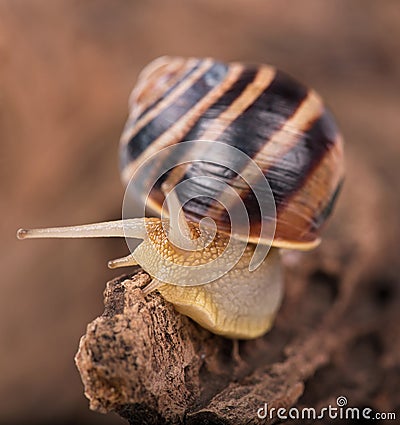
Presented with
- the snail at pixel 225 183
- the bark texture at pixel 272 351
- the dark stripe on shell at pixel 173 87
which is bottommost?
the bark texture at pixel 272 351

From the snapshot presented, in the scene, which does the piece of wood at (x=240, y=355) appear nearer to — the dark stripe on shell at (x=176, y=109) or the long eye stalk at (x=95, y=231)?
the long eye stalk at (x=95, y=231)

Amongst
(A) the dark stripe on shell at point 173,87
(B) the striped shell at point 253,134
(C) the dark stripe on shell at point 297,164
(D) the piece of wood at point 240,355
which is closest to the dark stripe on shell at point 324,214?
(B) the striped shell at point 253,134

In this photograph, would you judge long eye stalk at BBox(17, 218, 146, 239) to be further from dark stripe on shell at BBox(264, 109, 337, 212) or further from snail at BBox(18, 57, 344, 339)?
dark stripe on shell at BBox(264, 109, 337, 212)

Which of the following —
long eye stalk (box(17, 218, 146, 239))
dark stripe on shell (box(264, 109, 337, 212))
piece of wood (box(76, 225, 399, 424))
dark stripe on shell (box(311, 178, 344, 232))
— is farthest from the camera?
dark stripe on shell (box(311, 178, 344, 232))

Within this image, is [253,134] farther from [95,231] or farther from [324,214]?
[95,231]

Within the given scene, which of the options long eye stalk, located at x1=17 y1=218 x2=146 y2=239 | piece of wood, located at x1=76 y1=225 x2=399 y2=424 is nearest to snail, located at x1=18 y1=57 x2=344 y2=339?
long eye stalk, located at x1=17 y1=218 x2=146 y2=239

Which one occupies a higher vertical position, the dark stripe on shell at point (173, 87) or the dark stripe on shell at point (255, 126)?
the dark stripe on shell at point (173, 87)

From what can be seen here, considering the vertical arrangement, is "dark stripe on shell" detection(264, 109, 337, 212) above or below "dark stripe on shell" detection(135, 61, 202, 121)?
below

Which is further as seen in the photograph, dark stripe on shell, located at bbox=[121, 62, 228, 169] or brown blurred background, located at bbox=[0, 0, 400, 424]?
brown blurred background, located at bbox=[0, 0, 400, 424]
